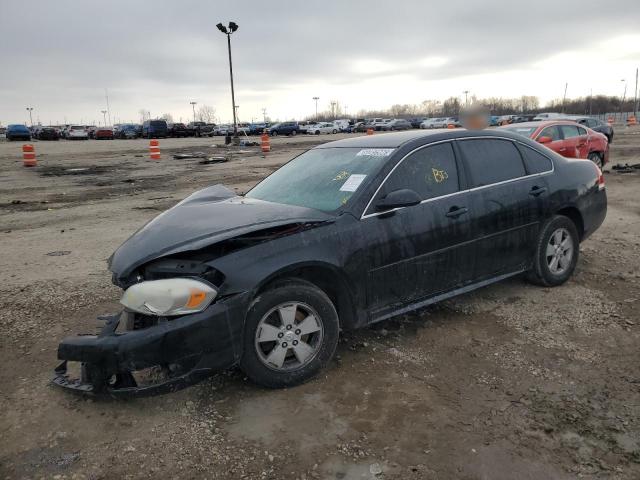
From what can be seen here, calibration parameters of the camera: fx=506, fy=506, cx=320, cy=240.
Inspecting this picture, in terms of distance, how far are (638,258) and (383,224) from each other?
4.04 meters

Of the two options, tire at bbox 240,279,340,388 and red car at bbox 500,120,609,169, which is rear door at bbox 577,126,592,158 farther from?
tire at bbox 240,279,340,388

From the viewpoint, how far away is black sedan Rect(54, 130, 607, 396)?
298 cm

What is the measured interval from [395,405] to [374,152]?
2011 millimetres

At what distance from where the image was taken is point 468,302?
15.7ft

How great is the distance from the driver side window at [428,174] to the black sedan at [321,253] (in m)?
0.01

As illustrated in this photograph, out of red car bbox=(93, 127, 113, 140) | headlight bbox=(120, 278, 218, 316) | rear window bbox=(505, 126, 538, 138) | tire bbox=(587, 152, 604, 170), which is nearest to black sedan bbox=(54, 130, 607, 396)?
headlight bbox=(120, 278, 218, 316)

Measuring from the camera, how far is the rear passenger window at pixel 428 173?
3910 millimetres

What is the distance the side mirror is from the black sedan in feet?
0.04

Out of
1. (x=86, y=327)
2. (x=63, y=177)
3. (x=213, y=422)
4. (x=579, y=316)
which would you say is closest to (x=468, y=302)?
(x=579, y=316)

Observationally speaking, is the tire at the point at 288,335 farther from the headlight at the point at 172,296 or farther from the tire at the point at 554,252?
the tire at the point at 554,252

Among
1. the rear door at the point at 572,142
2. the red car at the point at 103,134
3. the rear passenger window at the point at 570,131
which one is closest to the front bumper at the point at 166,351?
the rear door at the point at 572,142

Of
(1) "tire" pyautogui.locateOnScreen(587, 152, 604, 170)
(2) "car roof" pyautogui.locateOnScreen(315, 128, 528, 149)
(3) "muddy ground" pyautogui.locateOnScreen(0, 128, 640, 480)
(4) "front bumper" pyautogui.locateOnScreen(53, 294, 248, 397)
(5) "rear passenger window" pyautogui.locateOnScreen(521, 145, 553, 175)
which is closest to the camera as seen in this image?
(3) "muddy ground" pyautogui.locateOnScreen(0, 128, 640, 480)

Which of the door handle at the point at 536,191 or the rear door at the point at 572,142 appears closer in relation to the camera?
the door handle at the point at 536,191

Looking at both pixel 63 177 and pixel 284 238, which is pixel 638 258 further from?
pixel 63 177
